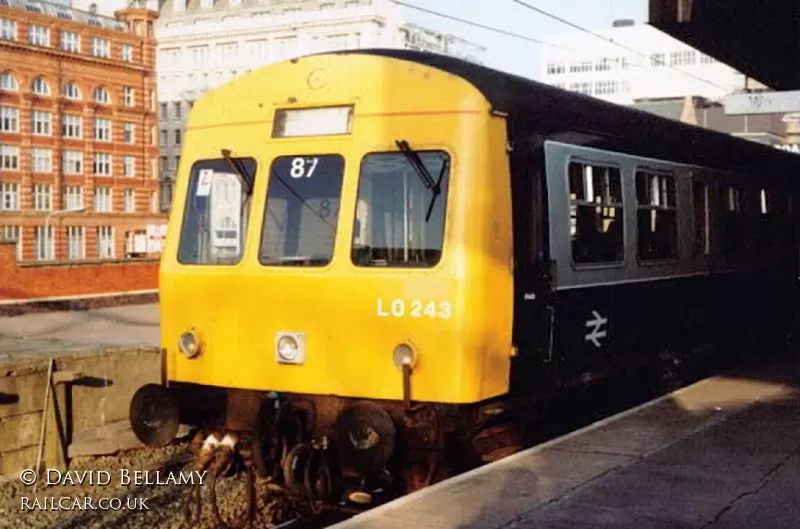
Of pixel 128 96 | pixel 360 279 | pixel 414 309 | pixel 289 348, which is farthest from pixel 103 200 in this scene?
pixel 414 309

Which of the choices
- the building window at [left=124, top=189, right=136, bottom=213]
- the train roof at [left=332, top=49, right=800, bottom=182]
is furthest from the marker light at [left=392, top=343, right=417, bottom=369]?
the building window at [left=124, top=189, right=136, bottom=213]

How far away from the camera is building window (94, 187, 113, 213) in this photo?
75688mm

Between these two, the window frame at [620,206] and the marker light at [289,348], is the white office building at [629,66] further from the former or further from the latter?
the marker light at [289,348]

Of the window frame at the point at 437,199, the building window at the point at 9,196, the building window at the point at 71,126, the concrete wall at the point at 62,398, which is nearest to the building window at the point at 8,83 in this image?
the building window at the point at 71,126

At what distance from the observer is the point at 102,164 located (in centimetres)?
7681

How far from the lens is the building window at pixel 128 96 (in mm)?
78312

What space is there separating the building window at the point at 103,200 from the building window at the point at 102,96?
599 cm

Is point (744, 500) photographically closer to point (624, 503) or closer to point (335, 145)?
point (624, 503)

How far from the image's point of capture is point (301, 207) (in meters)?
8.30

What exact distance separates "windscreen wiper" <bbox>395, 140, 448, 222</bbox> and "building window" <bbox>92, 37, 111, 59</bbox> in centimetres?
7258

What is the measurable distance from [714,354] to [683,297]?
2.85m

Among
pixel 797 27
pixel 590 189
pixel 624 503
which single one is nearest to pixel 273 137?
pixel 590 189

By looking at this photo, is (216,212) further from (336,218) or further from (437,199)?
(437,199)

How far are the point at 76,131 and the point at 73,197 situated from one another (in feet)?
15.0
